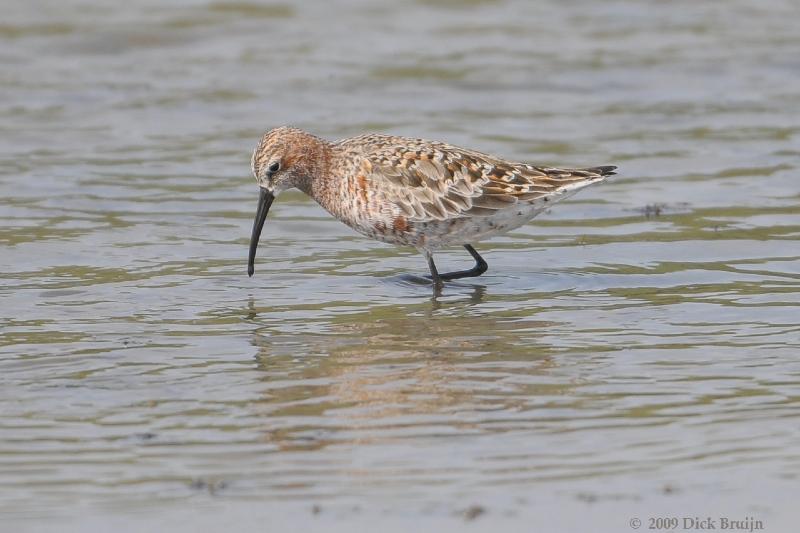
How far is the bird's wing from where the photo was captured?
954 centimetres

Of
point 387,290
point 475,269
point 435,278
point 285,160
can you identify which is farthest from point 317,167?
point 475,269

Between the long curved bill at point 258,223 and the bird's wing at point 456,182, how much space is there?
84 centimetres

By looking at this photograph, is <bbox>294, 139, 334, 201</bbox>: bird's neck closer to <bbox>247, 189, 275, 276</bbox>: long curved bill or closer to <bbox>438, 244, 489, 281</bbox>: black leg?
<bbox>247, 189, 275, 276</bbox>: long curved bill

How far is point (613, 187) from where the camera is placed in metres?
13.0

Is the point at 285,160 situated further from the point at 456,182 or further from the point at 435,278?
the point at 435,278

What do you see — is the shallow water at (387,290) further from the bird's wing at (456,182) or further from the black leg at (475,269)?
the bird's wing at (456,182)

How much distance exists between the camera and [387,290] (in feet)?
31.9

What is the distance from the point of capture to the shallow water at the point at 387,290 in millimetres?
5914

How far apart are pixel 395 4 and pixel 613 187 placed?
27.2 feet

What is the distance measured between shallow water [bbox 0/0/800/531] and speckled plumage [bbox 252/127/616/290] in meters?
0.45

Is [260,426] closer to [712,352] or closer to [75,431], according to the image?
[75,431]

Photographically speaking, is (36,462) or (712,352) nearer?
(36,462)

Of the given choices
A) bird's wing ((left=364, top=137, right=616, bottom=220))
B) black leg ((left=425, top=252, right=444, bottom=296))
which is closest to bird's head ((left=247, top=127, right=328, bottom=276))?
bird's wing ((left=364, top=137, right=616, bottom=220))

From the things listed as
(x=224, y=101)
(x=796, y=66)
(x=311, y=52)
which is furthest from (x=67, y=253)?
(x=796, y=66)
